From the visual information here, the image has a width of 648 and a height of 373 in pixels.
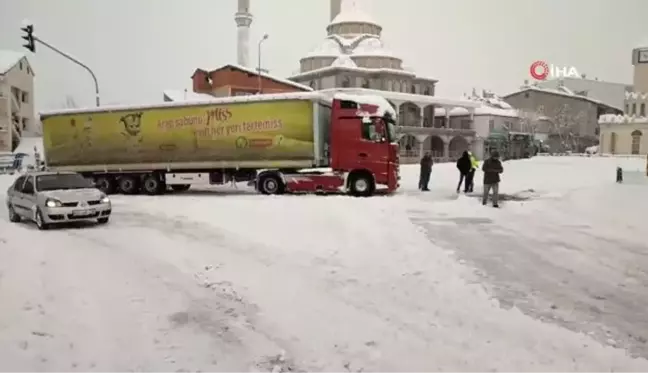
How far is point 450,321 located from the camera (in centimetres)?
670

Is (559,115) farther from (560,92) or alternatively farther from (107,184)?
(107,184)

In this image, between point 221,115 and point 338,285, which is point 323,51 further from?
point 338,285

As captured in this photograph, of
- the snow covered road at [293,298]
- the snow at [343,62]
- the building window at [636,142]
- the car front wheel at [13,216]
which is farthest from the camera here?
the snow at [343,62]

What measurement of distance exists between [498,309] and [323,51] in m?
54.7

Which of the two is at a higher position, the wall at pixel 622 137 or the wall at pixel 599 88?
the wall at pixel 599 88

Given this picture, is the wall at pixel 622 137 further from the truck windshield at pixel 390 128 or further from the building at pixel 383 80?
the building at pixel 383 80

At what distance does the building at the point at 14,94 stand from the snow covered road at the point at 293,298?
367cm

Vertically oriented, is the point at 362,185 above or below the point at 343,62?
below

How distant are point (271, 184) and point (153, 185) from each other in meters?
4.98

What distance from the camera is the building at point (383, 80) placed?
52.3 meters

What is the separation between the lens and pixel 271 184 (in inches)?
809

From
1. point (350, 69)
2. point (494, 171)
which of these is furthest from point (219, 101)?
point (350, 69)

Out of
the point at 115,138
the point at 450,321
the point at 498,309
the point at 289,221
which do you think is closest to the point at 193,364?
the point at 450,321

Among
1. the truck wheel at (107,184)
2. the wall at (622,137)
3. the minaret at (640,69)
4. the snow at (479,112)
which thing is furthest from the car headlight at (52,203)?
the snow at (479,112)
